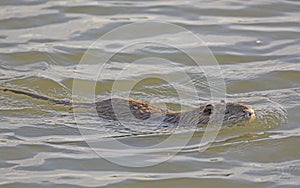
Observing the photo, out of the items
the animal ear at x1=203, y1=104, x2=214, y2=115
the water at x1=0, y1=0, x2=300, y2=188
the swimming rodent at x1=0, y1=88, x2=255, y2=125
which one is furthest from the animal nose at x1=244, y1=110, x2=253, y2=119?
the animal ear at x1=203, y1=104, x2=214, y2=115

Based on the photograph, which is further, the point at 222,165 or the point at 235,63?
the point at 235,63

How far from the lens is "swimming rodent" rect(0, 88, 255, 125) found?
7.39 meters

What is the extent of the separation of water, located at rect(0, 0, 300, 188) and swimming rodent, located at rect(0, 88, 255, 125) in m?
0.10

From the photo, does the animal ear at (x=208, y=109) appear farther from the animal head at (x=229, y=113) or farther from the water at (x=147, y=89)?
the water at (x=147, y=89)

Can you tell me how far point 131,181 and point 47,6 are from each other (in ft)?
17.6

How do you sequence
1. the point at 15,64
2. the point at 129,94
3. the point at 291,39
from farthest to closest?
1. the point at 291,39
2. the point at 15,64
3. the point at 129,94

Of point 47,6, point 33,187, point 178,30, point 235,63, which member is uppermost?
point 47,6

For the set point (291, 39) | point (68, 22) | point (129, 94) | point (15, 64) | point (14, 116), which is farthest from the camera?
point (68, 22)

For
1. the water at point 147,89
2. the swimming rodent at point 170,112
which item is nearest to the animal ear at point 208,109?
the swimming rodent at point 170,112

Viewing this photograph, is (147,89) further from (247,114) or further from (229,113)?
(247,114)

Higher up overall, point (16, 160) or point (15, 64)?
point (15, 64)

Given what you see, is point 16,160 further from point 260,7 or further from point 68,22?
point 260,7

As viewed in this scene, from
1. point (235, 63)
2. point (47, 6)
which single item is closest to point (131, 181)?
point (235, 63)

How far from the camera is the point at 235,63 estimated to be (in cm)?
923
